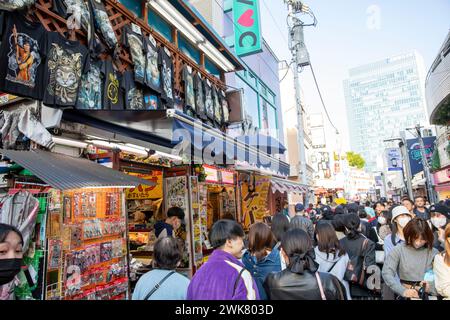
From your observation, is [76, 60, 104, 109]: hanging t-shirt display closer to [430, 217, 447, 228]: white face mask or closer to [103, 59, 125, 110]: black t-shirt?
[103, 59, 125, 110]: black t-shirt

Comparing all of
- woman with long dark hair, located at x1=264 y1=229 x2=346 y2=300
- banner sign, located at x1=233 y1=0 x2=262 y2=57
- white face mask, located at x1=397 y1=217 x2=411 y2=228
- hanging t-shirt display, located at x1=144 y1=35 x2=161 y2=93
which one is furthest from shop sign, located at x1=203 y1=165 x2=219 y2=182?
woman with long dark hair, located at x1=264 y1=229 x2=346 y2=300

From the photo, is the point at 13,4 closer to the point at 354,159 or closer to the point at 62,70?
the point at 62,70

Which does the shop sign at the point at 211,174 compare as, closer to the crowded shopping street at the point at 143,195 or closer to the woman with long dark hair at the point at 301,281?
the crowded shopping street at the point at 143,195

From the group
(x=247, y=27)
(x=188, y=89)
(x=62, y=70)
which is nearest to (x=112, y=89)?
(x=62, y=70)

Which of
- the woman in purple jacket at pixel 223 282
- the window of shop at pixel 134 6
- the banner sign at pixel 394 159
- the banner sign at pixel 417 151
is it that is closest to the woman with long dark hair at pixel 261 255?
the woman in purple jacket at pixel 223 282

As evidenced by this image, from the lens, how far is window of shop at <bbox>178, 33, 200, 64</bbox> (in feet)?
30.8

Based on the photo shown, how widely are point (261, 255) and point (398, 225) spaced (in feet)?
9.44

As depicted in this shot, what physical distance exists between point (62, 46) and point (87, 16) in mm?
1021

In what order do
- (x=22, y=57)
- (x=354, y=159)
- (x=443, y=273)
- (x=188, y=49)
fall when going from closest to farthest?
(x=443, y=273), (x=22, y=57), (x=188, y=49), (x=354, y=159)

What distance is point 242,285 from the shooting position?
7.97 ft

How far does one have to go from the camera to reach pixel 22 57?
14.2 ft

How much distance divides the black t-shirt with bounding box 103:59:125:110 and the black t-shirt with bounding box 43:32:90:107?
601 millimetres
